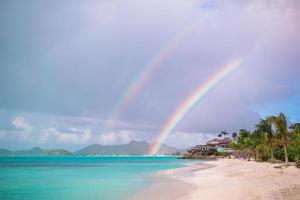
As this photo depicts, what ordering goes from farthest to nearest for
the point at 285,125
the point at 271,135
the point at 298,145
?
the point at 271,135 → the point at 285,125 → the point at 298,145

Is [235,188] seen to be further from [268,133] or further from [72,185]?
[268,133]

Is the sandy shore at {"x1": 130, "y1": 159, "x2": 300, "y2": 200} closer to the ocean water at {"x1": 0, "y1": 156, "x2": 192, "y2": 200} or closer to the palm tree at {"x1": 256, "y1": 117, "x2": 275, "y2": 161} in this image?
the ocean water at {"x1": 0, "y1": 156, "x2": 192, "y2": 200}

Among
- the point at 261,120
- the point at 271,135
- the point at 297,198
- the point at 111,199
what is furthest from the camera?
the point at 261,120

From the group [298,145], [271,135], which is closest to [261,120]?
[271,135]

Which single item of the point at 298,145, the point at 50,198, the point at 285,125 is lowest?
the point at 50,198

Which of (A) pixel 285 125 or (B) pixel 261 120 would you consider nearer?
(A) pixel 285 125

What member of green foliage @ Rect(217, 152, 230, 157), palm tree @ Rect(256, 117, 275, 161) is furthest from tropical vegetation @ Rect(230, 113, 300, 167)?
green foliage @ Rect(217, 152, 230, 157)

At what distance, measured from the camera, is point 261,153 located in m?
89.6

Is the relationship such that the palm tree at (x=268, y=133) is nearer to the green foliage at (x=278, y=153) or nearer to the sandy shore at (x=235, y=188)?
the green foliage at (x=278, y=153)

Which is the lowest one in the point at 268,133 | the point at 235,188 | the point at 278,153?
the point at 235,188

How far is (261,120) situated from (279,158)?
11441mm

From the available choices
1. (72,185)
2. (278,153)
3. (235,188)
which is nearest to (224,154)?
(278,153)

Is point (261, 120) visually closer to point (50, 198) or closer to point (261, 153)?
point (261, 153)

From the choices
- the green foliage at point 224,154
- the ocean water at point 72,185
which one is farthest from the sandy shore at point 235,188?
the green foliage at point 224,154
